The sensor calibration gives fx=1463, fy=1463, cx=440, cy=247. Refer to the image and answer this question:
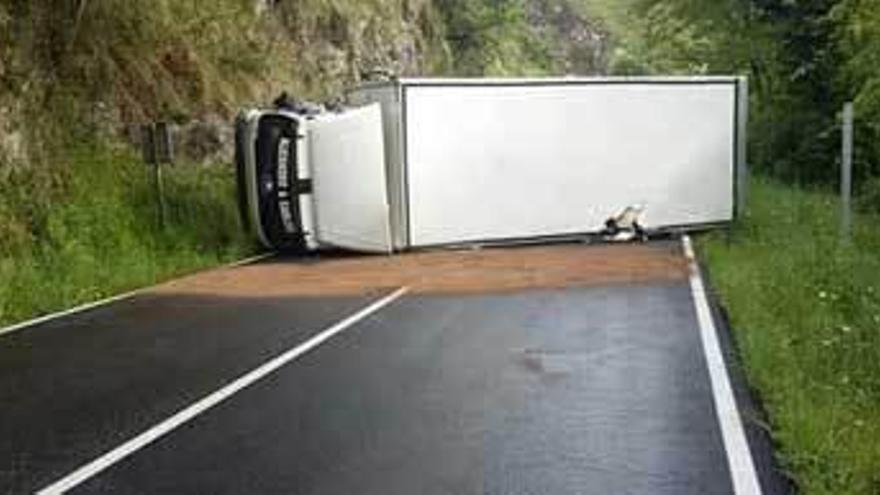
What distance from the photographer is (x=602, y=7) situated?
9244cm

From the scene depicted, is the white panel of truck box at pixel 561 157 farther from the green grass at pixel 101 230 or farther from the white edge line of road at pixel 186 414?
the white edge line of road at pixel 186 414

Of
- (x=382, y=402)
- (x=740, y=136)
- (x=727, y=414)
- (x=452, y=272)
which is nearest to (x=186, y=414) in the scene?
(x=382, y=402)

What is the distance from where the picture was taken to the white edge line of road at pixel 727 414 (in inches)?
302

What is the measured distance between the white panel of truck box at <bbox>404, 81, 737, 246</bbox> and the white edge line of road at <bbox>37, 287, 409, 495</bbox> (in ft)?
31.2

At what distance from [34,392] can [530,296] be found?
735 centimetres

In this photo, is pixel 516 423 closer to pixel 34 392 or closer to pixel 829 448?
pixel 829 448

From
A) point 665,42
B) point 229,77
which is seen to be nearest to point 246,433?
point 229,77

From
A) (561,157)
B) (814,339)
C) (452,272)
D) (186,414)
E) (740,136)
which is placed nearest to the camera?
(186,414)

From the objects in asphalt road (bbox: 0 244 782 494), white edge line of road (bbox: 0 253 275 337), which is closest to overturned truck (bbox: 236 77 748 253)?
white edge line of road (bbox: 0 253 275 337)

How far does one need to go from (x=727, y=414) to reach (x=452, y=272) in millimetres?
11028

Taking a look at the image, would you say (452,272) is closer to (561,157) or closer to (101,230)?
(101,230)

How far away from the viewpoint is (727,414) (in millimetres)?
9422

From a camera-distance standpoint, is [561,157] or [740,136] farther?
[740,136]

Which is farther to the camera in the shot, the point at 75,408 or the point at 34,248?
the point at 34,248
